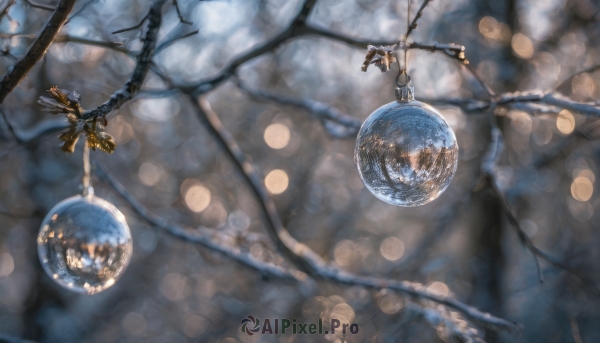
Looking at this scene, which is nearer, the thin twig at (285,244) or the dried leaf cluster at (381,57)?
the dried leaf cluster at (381,57)

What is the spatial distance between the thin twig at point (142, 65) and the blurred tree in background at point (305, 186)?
4.70 ft

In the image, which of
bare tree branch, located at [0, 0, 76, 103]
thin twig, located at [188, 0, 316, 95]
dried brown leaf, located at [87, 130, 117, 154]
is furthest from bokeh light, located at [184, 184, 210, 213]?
dried brown leaf, located at [87, 130, 117, 154]

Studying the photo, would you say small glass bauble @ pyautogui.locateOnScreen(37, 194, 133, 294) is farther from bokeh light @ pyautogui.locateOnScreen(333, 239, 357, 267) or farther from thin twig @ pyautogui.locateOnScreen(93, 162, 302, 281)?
bokeh light @ pyautogui.locateOnScreen(333, 239, 357, 267)

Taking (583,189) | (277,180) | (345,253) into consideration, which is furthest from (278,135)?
(583,189)

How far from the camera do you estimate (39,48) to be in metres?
1.75

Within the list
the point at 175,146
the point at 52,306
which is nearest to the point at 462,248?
the point at 175,146

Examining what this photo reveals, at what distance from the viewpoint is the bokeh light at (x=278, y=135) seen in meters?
8.87

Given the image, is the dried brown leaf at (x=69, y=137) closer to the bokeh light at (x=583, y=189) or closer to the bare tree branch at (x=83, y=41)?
the bare tree branch at (x=83, y=41)

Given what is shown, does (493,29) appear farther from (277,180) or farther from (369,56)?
(369,56)

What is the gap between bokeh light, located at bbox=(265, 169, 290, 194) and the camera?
873cm

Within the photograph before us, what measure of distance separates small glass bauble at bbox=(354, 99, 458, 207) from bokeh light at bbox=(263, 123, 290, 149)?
7074mm

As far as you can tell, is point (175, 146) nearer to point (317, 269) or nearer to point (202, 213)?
point (202, 213)

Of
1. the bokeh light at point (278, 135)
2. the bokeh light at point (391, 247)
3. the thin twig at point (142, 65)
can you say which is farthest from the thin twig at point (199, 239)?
the bokeh light at point (391, 247)

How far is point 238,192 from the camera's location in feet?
27.0
